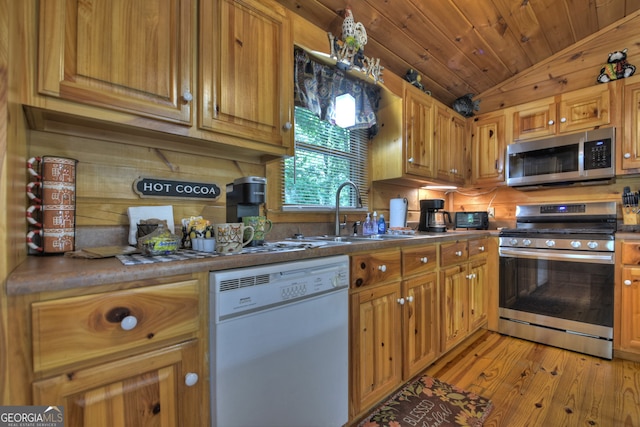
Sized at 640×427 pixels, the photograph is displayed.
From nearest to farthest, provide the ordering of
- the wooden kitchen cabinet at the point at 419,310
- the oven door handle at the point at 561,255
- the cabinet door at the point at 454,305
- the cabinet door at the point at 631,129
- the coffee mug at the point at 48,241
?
the coffee mug at the point at 48,241 < the wooden kitchen cabinet at the point at 419,310 < the cabinet door at the point at 454,305 < the oven door handle at the point at 561,255 < the cabinet door at the point at 631,129

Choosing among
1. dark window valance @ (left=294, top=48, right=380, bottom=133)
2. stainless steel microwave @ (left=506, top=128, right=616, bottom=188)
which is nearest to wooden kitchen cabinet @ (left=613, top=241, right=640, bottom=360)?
stainless steel microwave @ (left=506, top=128, right=616, bottom=188)

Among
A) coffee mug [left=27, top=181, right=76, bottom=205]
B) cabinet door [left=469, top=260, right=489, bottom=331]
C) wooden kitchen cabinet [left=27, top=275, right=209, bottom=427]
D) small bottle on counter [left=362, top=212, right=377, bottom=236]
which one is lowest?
cabinet door [left=469, top=260, right=489, bottom=331]

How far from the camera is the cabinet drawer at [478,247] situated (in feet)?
7.66

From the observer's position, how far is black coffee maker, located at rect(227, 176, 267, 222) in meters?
1.34

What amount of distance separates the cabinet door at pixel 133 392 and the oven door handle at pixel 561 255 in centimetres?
260

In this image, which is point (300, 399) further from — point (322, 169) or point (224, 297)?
point (322, 169)

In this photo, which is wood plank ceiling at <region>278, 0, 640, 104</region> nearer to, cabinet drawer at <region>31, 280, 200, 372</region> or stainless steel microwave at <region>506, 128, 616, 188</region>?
stainless steel microwave at <region>506, 128, 616, 188</region>

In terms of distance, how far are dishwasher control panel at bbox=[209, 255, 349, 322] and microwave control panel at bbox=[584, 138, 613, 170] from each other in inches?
96.7

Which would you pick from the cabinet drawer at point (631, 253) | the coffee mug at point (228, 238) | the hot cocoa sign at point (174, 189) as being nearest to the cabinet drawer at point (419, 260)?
the coffee mug at point (228, 238)

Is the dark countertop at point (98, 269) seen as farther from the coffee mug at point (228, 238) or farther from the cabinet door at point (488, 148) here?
the cabinet door at point (488, 148)

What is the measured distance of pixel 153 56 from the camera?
108cm

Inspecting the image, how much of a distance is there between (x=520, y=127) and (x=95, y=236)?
3.41m

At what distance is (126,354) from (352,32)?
6.37 ft

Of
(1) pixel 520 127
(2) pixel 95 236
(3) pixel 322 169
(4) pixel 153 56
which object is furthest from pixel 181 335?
(1) pixel 520 127
